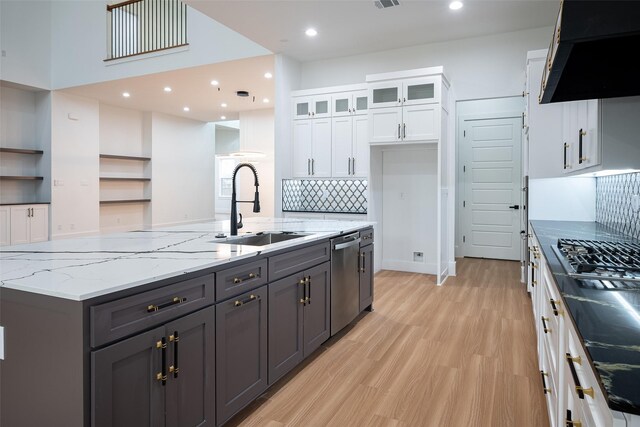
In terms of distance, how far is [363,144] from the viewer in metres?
5.55

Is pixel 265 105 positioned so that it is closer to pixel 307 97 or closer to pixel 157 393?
pixel 307 97

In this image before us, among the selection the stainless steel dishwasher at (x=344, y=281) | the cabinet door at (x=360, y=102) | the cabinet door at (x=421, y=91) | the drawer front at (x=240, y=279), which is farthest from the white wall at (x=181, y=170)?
the drawer front at (x=240, y=279)

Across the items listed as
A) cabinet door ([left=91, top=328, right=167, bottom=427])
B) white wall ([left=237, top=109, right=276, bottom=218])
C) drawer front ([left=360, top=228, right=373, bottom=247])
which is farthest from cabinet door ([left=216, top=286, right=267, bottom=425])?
white wall ([left=237, top=109, right=276, bottom=218])

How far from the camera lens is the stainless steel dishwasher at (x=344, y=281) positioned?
3.13 m

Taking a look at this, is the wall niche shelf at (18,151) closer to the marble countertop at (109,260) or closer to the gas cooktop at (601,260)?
the marble countertop at (109,260)

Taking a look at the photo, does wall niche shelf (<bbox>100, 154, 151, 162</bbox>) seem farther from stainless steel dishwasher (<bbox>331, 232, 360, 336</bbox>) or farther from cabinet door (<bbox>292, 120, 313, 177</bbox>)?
stainless steel dishwasher (<bbox>331, 232, 360, 336</bbox>)

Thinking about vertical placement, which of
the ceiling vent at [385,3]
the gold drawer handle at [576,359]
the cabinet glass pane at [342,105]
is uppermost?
the ceiling vent at [385,3]

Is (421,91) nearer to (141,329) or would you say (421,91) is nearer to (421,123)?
(421,123)

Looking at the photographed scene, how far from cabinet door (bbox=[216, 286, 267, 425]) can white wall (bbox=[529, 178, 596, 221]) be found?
322cm

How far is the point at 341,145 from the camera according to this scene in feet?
18.6

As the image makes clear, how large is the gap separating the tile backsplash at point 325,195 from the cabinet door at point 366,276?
1866mm

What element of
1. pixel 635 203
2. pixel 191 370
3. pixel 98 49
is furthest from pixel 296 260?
pixel 98 49

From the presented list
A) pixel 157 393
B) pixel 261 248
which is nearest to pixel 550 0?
pixel 261 248

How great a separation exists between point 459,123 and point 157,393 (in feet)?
21.6
